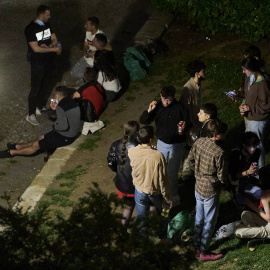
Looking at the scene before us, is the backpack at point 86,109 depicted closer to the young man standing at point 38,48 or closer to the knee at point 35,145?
the knee at point 35,145

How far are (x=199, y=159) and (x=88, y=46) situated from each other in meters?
5.48

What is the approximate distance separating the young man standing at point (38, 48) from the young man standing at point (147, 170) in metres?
4.56

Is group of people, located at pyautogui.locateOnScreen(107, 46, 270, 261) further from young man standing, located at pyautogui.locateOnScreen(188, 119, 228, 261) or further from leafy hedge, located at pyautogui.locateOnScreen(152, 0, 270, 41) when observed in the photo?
leafy hedge, located at pyautogui.locateOnScreen(152, 0, 270, 41)

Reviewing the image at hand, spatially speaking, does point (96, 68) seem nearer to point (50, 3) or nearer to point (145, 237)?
point (50, 3)

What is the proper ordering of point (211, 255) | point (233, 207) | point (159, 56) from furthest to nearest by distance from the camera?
1. point (159, 56)
2. point (233, 207)
3. point (211, 255)

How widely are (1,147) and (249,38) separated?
6.19m

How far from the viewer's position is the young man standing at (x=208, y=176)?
6494 millimetres

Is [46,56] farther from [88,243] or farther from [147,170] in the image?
[88,243]

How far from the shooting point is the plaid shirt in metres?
6.46

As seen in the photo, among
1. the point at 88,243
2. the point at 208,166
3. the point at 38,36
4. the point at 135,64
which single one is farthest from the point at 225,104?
the point at 88,243

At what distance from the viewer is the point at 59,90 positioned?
9.78m

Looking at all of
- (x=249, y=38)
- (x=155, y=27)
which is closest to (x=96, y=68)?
(x=155, y=27)

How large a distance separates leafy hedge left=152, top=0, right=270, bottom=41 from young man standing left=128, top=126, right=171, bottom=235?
6774mm

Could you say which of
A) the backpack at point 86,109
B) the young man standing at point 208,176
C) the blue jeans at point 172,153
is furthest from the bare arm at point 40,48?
the young man standing at point 208,176
